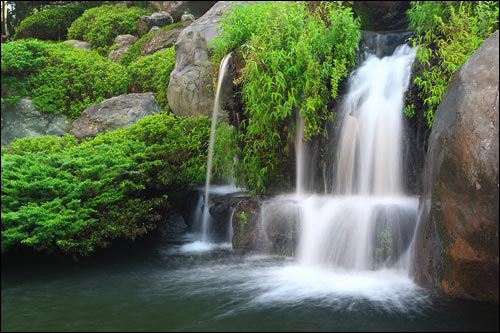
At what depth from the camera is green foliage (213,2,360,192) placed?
6.76 metres

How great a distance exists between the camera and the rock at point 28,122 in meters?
9.17

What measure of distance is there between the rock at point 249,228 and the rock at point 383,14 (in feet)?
20.0

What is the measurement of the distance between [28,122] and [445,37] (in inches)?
289

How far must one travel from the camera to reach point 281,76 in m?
6.67

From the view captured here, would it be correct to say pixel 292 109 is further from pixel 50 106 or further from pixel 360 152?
pixel 50 106

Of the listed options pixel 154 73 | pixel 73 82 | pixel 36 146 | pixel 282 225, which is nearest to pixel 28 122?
pixel 73 82

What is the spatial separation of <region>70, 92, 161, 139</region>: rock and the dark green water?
3651 millimetres

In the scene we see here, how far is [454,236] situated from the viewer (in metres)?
4.45

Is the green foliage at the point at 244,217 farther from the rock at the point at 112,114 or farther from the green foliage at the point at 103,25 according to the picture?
the green foliage at the point at 103,25

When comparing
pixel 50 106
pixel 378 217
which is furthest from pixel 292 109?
pixel 50 106

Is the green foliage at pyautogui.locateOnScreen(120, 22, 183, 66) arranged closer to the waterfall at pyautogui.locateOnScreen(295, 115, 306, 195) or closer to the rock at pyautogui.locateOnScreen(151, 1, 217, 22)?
the rock at pyautogui.locateOnScreen(151, 1, 217, 22)

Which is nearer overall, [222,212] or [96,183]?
[96,183]

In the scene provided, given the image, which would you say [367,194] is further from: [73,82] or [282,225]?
[73,82]

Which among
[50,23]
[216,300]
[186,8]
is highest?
[186,8]
